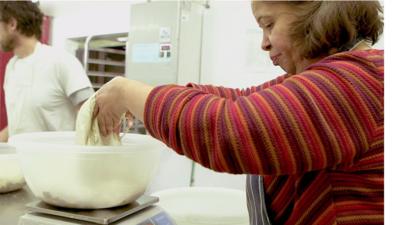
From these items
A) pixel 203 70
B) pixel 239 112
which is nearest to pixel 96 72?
pixel 203 70

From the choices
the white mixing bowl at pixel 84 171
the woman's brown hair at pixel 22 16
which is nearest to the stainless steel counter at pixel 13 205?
the white mixing bowl at pixel 84 171

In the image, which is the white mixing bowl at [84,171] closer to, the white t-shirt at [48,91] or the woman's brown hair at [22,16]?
the white t-shirt at [48,91]

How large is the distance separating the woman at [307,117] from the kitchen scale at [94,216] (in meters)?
0.22

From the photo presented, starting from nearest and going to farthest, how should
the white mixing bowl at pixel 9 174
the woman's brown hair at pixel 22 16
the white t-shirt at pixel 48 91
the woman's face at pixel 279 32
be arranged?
1. the woman's face at pixel 279 32
2. the white mixing bowl at pixel 9 174
3. the white t-shirt at pixel 48 91
4. the woman's brown hair at pixel 22 16

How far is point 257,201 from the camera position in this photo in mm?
723

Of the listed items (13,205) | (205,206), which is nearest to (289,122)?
(13,205)

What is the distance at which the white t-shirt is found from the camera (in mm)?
1826

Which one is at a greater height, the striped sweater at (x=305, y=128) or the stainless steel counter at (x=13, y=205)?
the striped sweater at (x=305, y=128)

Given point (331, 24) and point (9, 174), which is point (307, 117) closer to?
point (331, 24)

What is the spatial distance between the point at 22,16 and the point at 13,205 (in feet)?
4.43

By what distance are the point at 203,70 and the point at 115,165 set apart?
1526 mm

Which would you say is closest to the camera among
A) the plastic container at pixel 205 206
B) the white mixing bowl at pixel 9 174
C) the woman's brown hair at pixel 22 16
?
the white mixing bowl at pixel 9 174

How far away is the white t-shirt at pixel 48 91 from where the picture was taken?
1.83 m
